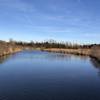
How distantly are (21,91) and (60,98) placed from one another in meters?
2.44

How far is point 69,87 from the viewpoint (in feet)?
41.9

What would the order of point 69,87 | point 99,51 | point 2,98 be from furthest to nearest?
point 99,51 < point 69,87 < point 2,98

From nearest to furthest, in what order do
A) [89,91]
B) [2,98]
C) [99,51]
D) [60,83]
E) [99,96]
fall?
1. [2,98]
2. [99,96]
3. [89,91]
4. [60,83]
5. [99,51]

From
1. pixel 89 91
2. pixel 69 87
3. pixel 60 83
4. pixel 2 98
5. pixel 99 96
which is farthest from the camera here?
pixel 60 83

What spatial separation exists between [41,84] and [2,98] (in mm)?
3864

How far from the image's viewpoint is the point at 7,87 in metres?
12.2

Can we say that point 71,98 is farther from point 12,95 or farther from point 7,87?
point 7,87

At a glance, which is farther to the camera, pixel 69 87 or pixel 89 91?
pixel 69 87

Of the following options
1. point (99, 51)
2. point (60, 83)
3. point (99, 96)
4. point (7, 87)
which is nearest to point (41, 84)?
point (60, 83)

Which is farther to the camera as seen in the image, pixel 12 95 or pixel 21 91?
pixel 21 91

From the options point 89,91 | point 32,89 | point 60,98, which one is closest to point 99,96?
point 89,91

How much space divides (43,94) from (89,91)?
2.86 m

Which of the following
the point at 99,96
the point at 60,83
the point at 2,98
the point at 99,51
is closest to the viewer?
the point at 2,98

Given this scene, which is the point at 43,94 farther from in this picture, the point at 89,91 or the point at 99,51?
the point at 99,51
